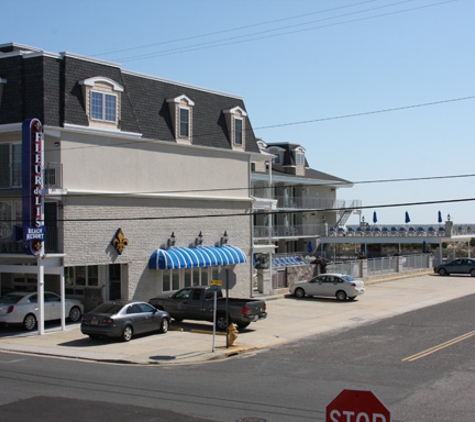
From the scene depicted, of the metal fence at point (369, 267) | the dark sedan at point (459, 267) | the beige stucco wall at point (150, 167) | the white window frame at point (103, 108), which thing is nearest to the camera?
the beige stucco wall at point (150, 167)

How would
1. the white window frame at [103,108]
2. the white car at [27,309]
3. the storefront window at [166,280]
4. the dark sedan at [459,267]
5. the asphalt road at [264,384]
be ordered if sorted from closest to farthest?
the asphalt road at [264,384] → the white car at [27,309] → the white window frame at [103,108] → the storefront window at [166,280] → the dark sedan at [459,267]

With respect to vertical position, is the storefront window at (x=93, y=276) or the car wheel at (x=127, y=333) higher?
the storefront window at (x=93, y=276)

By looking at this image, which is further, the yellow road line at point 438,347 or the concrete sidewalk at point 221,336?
the concrete sidewalk at point 221,336

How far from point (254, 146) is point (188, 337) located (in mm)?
15262

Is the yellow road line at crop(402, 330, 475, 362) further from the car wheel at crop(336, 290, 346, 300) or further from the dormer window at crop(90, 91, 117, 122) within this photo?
the dormer window at crop(90, 91, 117, 122)

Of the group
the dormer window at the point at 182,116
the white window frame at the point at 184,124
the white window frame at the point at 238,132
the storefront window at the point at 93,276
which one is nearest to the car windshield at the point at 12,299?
the storefront window at the point at 93,276

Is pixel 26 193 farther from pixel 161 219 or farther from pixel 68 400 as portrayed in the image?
pixel 68 400

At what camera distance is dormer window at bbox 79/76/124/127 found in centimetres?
2711

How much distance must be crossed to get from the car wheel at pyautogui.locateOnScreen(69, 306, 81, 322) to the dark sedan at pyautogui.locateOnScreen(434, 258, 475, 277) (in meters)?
34.0

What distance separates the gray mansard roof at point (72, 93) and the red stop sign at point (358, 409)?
22107 millimetres

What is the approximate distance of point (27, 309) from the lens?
A: 24.9m

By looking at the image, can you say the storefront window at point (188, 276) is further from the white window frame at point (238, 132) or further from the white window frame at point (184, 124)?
the white window frame at point (238, 132)

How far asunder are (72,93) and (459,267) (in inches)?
1428

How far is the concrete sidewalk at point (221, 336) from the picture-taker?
20.3m
